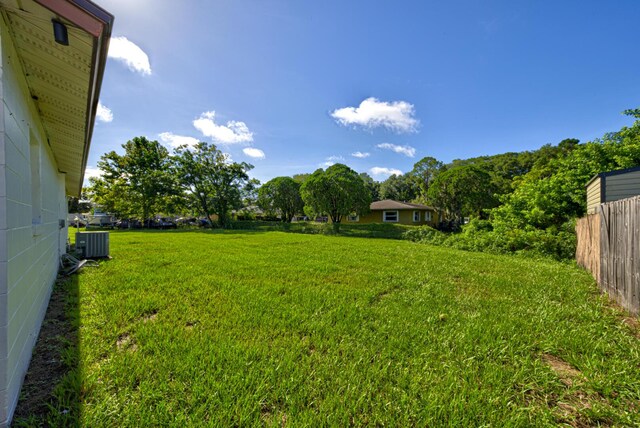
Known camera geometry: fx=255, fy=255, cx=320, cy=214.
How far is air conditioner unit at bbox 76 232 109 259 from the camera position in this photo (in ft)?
24.3

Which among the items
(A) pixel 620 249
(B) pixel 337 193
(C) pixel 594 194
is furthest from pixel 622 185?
(B) pixel 337 193

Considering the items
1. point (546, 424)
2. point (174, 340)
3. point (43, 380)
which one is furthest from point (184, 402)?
point (546, 424)

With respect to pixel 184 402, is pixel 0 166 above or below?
above

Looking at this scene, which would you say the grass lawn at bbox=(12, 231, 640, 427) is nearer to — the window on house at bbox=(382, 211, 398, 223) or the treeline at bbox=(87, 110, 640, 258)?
the treeline at bbox=(87, 110, 640, 258)

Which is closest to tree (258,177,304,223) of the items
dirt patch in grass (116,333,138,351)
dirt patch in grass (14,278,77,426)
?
dirt patch in grass (14,278,77,426)

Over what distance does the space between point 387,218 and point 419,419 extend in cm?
2559

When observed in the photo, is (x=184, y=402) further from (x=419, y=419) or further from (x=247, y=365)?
(x=419, y=419)

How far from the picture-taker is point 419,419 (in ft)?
6.03

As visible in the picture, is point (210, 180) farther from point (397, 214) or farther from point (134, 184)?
point (397, 214)

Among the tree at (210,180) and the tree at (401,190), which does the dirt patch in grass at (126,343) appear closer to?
the tree at (210,180)

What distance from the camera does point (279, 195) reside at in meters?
29.7

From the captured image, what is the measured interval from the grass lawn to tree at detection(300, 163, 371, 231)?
16403 millimetres

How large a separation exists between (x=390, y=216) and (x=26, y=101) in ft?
85.2

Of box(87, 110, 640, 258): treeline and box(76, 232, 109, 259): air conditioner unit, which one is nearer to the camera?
box(76, 232, 109, 259): air conditioner unit
